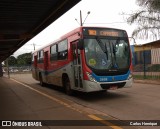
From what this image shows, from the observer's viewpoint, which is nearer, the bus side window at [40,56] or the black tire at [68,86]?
the black tire at [68,86]

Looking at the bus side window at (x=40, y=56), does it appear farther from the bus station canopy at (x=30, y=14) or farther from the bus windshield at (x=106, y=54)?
the bus windshield at (x=106, y=54)

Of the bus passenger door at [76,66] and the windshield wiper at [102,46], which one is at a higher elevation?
the windshield wiper at [102,46]

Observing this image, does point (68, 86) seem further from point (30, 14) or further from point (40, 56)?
point (40, 56)

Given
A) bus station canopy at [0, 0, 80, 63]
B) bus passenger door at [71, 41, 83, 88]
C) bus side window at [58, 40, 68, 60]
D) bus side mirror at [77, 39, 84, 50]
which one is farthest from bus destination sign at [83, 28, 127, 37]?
bus side window at [58, 40, 68, 60]

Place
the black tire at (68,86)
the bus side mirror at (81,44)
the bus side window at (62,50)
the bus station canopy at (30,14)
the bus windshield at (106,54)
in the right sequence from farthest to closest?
the bus side window at (62,50) → the black tire at (68,86) → the bus windshield at (106,54) → the bus side mirror at (81,44) → the bus station canopy at (30,14)

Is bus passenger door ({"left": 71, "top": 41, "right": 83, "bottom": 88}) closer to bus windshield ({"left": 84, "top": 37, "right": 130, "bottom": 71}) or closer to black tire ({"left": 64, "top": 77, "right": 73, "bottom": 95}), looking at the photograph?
bus windshield ({"left": 84, "top": 37, "right": 130, "bottom": 71})

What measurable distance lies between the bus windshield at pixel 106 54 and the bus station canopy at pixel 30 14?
6.08ft

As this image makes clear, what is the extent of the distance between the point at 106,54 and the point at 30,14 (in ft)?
12.8

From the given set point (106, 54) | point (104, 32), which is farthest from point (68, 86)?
point (104, 32)

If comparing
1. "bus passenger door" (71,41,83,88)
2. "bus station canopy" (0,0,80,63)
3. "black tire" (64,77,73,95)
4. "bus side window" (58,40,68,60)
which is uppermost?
"bus station canopy" (0,0,80,63)

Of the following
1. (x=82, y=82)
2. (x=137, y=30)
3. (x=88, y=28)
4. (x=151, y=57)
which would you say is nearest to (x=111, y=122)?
(x=82, y=82)

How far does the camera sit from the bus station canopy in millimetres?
11219

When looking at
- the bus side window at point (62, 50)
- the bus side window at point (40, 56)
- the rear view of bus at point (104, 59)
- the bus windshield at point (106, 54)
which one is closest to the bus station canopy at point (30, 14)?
the bus side window at point (62, 50)

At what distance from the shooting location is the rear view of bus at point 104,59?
472 inches
